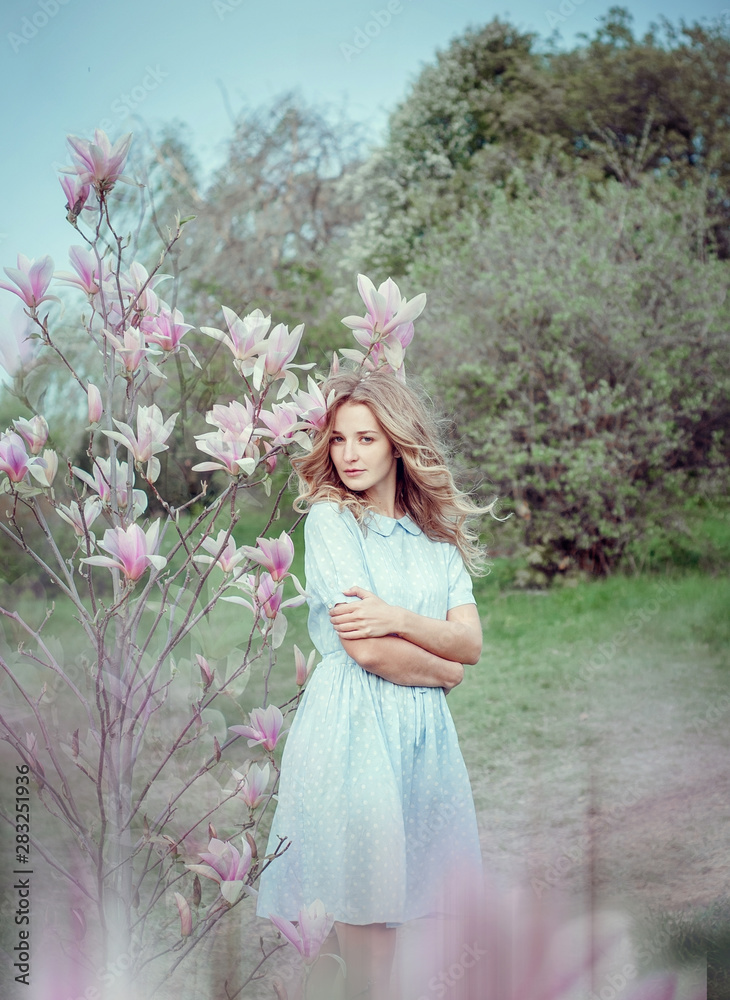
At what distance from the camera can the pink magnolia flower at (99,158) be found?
1.13m

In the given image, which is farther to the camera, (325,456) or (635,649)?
(635,649)

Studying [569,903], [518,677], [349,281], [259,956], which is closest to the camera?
[259,956]

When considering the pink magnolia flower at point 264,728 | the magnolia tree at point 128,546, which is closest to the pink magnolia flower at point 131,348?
the magnolia tree at point 128,546

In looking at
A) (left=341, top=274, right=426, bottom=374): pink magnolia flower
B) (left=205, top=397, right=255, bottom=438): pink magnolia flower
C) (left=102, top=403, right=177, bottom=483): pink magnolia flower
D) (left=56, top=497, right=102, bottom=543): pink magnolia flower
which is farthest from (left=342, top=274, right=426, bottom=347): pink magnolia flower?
(left=56, top=497, right=102, bottom=543): pink magnolia flower

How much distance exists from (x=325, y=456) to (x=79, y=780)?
1.19m

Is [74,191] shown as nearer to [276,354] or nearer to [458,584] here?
[276,354]

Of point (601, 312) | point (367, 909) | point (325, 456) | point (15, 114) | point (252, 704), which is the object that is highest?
point (601, 312)

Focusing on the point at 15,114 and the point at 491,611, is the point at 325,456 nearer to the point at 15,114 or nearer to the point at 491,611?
the point at 15,114

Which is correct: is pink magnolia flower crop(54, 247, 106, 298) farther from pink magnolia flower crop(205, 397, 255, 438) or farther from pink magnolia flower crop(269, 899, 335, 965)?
pink magnolia flower crop(269, 899, 335, 965)

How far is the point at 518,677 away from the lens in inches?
168

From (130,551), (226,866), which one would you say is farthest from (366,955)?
(130,551)

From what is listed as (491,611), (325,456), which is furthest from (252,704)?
(325,456)

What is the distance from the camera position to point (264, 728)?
1.40 m

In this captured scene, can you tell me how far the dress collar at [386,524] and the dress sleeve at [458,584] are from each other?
0.08 meters
